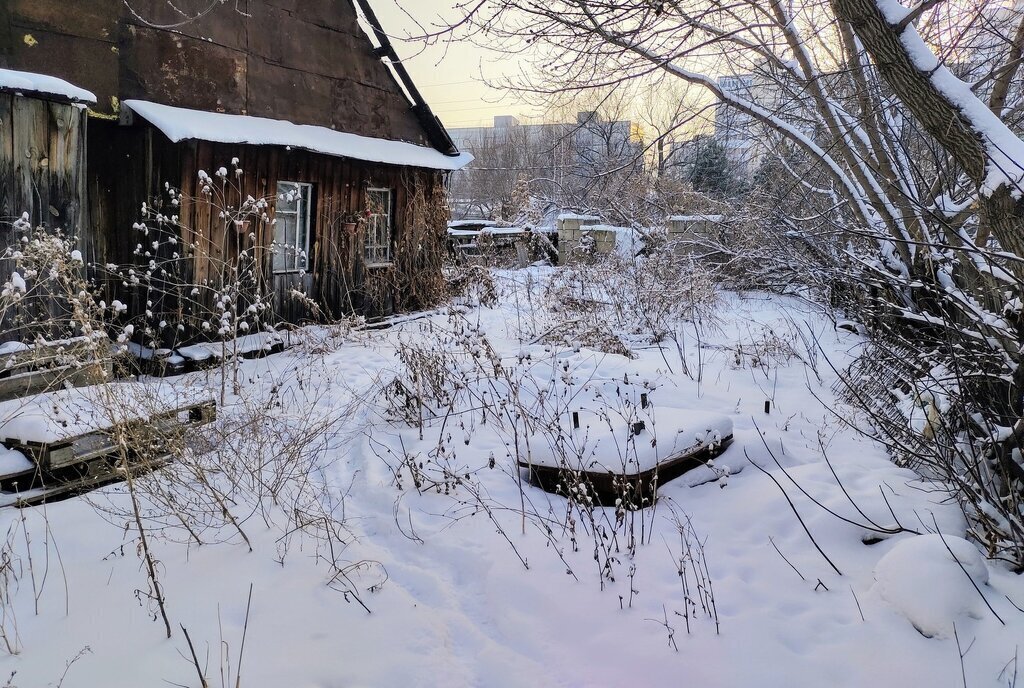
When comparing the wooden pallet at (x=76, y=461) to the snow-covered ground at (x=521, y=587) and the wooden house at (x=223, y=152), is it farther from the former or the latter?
the wooden house at (x=223, y=152)

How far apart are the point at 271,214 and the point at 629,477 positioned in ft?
19.8

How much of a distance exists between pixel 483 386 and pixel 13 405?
334 centimetres

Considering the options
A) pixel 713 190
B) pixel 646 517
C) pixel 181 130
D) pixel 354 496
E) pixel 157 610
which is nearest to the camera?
pixel 157 610

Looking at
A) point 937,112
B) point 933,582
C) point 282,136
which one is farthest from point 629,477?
point 282,136

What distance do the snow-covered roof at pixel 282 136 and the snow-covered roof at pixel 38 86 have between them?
3.75 ft


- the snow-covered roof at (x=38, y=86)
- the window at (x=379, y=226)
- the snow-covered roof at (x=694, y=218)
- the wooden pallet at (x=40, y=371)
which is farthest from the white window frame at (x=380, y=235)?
the snow-covered roof at (x=694, y=218)

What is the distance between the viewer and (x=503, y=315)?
10.6 meters

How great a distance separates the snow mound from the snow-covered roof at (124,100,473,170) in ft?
21.6

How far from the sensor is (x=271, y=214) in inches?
339

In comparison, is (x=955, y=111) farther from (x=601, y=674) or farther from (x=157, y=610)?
(x=157, y=610)

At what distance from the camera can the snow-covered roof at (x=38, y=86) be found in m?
5.15

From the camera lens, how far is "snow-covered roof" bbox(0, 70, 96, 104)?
515 centimetres

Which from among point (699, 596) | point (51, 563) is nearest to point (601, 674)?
point (699, 596)

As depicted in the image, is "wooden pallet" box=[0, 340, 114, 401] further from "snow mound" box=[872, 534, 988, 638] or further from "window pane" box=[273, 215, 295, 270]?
"snow mound" box=[872, 534, 988, 638]
